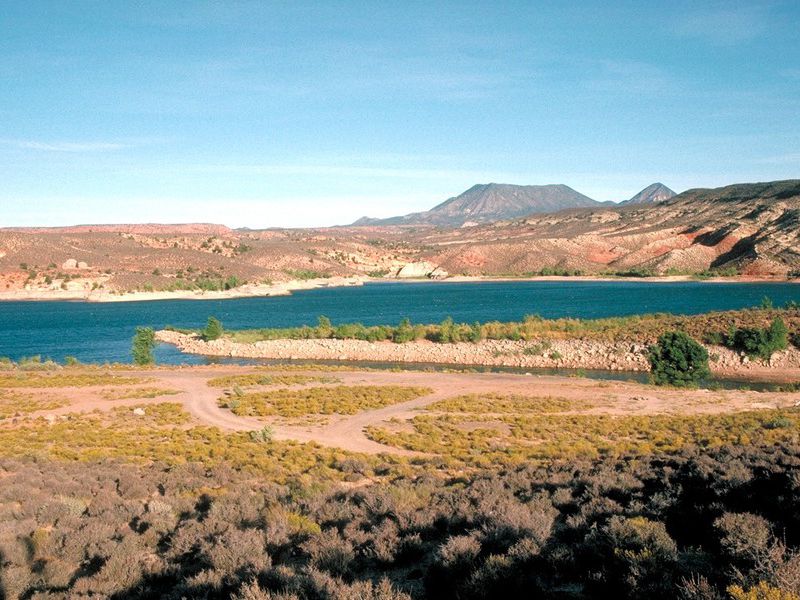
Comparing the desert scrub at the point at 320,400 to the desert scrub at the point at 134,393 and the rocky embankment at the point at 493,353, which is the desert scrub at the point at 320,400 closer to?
the desert scrub at the point at 134,393

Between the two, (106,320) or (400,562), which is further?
(106,320)

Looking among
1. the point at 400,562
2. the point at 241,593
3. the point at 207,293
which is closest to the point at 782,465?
the point at 400,562

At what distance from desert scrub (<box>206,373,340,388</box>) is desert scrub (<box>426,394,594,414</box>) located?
9.07 metres

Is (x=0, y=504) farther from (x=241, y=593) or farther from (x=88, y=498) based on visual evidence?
(x=241, y=593)

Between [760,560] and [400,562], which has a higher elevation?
[760,560]

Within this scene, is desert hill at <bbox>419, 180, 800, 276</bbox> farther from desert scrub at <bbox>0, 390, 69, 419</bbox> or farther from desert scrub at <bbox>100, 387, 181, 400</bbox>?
desert scrub at <bbox>0, 390, 69, 419</bbox>

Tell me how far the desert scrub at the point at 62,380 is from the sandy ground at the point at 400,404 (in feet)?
4.13

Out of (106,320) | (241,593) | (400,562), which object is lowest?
(106,320)

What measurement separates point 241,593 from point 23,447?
15.9 meters

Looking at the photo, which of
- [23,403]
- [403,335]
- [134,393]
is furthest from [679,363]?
[23,403]

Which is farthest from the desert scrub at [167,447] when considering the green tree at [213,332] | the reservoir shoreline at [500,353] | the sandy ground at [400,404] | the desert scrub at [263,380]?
the green tree at [213,332]

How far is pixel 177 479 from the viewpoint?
14.0 metres

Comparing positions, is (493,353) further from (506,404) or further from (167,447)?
(167,447)

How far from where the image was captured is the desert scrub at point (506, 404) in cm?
2627
